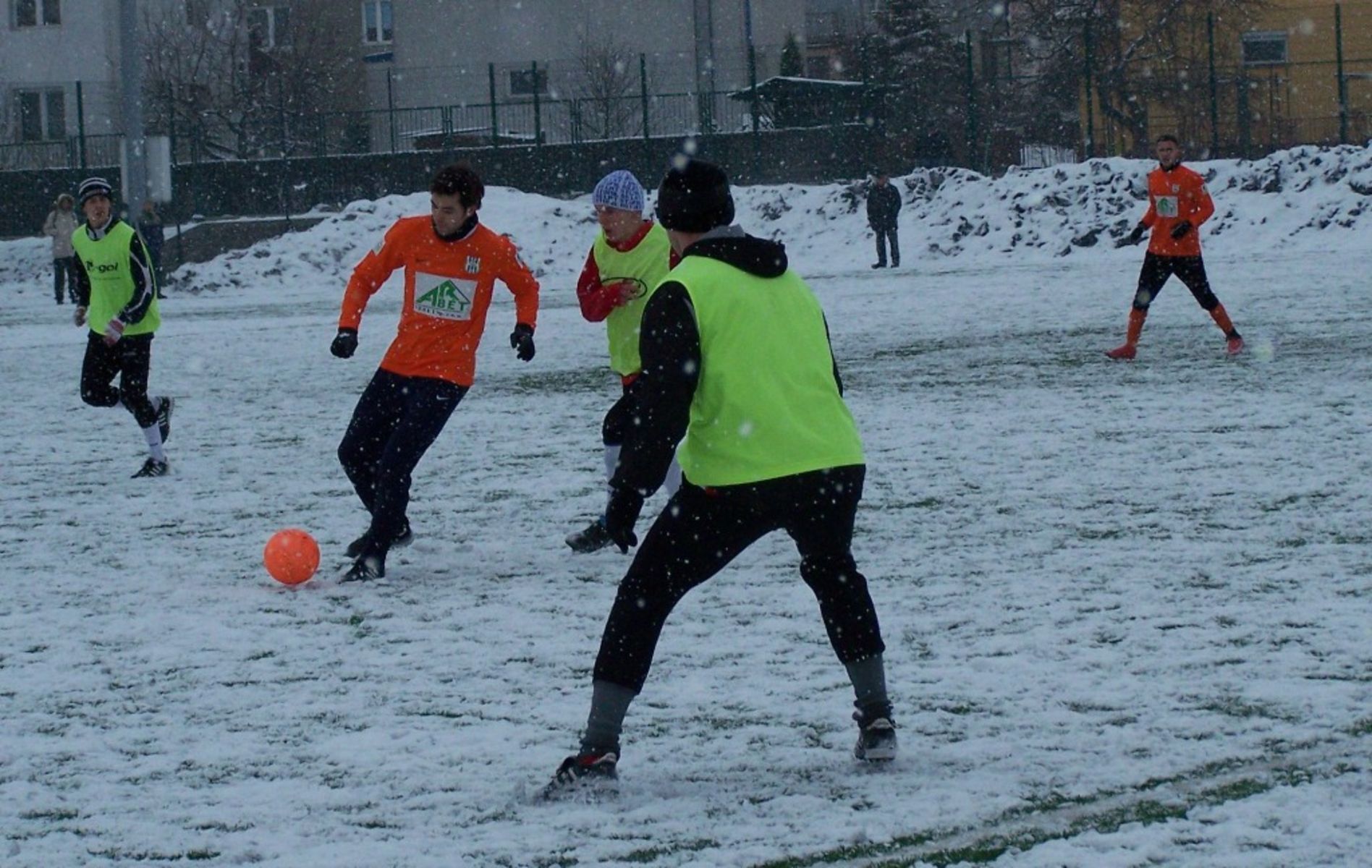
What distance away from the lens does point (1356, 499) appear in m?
8.45

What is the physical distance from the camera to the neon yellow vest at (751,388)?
178 inches

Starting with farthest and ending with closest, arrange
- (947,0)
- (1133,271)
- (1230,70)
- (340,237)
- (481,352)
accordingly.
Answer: (947,0) < (1230,70) < (340,237) < (1133,271) < (481,352)

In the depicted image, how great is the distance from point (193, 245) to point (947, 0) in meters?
37.7

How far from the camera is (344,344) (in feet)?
24.9

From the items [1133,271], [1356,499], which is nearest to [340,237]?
[1133,271]

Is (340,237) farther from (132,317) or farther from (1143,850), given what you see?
(1143,850)

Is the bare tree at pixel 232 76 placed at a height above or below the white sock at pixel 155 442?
above

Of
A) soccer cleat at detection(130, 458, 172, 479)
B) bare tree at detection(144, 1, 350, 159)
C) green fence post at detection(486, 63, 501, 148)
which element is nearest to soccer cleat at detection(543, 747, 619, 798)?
soccer cleat at detection(130, 458, 172, 479)

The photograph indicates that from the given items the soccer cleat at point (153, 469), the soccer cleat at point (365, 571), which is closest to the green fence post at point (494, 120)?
the soccer cleat at point (153, 469)

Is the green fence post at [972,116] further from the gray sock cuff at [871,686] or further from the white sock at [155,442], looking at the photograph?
the gray sock cuff at [871,686]

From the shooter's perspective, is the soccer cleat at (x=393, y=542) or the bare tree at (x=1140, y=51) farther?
the bare tree at (x=1140, y=51)

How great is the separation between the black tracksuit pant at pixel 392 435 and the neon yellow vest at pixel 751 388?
3213 millimetres

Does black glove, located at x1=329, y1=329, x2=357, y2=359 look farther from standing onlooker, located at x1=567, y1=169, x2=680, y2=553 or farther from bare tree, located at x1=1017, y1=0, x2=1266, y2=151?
bare tree, located at x1=1017, y1=0, x2=1266, y2=151

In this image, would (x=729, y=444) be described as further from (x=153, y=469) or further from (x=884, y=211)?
(x=884, y=211)
